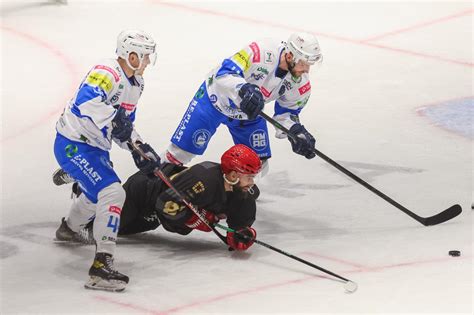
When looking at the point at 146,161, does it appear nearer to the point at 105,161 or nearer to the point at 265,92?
the point at 105,161

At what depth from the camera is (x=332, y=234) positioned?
22.6 ft

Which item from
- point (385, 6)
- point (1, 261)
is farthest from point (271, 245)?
point (385, 6)

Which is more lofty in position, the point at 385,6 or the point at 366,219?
the point at 385,6

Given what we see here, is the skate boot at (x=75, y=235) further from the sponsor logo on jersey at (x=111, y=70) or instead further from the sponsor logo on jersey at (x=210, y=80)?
the sponsor logo on jersey at (x=210, y=80)

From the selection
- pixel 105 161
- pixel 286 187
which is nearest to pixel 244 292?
pixel 105 161

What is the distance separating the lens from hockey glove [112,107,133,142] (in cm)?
621

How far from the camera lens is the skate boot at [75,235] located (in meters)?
6.78

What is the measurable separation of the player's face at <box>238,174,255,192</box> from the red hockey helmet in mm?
35

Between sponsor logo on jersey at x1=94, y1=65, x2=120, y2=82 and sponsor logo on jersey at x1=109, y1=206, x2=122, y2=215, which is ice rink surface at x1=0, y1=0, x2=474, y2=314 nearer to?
sponsor logo on jersey at x1=109, y1=206, x2=122, y2=215

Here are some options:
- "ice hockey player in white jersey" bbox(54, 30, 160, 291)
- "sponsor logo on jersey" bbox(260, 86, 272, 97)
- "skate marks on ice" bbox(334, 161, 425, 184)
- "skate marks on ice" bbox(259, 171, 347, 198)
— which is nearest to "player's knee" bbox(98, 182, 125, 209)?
"ice hockey player in white jersey" bbox(54, 30, 160, 291)

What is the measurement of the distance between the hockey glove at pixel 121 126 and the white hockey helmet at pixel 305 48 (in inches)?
47.7

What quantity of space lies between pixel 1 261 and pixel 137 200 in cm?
82

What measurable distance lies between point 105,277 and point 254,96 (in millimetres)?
1407

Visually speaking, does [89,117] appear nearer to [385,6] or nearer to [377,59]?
[377,59]
